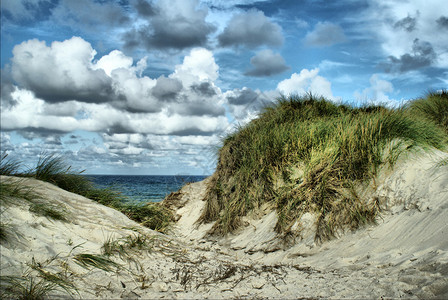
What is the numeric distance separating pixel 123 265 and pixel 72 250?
2.11ft

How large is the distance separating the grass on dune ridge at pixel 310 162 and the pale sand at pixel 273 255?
0.26m

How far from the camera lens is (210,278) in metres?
3.96

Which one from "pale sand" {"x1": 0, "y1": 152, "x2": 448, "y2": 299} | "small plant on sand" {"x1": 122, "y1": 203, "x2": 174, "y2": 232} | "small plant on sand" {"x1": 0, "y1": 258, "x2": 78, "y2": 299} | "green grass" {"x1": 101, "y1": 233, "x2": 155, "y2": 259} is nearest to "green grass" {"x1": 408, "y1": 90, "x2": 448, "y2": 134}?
"pale sand" {"x1": 0, "y1": 152, "x2": 448, "y2": 299}

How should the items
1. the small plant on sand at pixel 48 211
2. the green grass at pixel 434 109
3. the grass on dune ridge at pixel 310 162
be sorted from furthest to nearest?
the green grass at pixel 434 109 → the grass on dune ridge at pixel 310 162 → the small plant on sand at pixel 48 211

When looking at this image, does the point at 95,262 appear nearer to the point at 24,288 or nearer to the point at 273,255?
the point at 24,288

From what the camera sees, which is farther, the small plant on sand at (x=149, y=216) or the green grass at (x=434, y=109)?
the green grass at (x=434, y=109)

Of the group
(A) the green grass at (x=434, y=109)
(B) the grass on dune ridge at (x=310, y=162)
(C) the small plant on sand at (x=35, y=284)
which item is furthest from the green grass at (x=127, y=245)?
(A) the green grass at (x=434, y=109)

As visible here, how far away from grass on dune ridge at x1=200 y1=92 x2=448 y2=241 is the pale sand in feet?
0.87

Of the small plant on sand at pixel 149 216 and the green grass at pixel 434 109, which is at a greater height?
the green grass at pixel 434 109

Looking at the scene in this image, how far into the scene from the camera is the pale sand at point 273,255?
3.47 meters

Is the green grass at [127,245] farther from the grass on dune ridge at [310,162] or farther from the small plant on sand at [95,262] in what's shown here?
the grass on dune ridge at [310,162]

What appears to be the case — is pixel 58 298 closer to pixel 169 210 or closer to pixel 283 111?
pixel 169 210

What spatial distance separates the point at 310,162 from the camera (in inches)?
227

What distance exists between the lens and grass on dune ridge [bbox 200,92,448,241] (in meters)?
5.22
